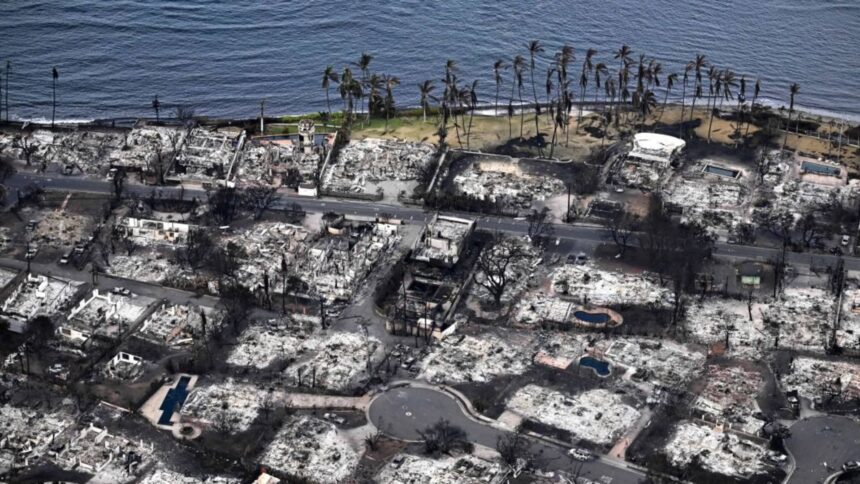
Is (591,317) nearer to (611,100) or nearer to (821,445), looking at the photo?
(821,445)

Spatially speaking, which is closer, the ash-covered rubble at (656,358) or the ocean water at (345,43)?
the ash-covered rubble at (656,358)

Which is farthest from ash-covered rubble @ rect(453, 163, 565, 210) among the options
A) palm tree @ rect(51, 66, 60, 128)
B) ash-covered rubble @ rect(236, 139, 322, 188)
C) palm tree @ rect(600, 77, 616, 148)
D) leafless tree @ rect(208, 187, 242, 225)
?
palm tree @ rect(51, 66, 60, 128)

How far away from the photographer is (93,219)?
14088 centimetres

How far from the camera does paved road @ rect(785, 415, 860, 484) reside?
104 metres

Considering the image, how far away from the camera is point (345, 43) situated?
615 feet

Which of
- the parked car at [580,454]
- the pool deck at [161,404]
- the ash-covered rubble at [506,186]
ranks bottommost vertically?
the parked car at [580,454]

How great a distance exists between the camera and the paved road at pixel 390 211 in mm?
133375

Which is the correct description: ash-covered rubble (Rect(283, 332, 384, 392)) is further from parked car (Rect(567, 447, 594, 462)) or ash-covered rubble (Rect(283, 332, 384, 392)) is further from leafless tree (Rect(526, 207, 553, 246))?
leafless tree (Rect(526, 207, 553, 246))

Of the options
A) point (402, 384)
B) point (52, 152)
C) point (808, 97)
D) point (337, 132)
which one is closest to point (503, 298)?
point (402, 384)

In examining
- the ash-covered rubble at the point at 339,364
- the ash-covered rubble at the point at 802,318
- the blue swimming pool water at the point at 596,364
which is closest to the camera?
the ash-covered rubble at the point at 339,364

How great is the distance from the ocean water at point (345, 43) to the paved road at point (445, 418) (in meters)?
67.5


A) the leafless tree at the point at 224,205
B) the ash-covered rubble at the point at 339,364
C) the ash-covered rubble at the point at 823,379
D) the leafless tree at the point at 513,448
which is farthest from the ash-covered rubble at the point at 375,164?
the ash-covered rubble at the point at 823,379

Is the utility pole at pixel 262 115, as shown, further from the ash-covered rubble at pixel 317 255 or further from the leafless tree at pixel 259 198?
the ash-covered rubble at pixel 317 255

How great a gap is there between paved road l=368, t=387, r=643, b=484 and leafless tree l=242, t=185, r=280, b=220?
3538 centimetres
